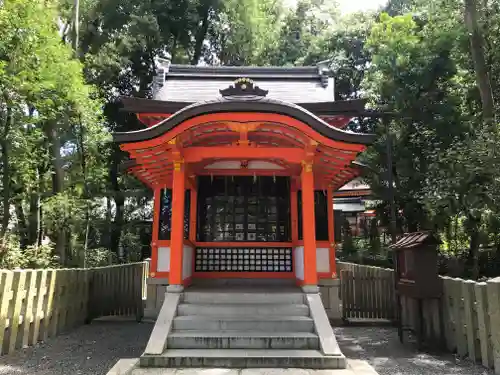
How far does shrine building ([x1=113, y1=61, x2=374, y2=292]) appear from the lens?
5664 mm

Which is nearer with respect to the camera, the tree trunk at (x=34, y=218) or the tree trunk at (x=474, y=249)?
the tree trunk at (x=474, y=249)

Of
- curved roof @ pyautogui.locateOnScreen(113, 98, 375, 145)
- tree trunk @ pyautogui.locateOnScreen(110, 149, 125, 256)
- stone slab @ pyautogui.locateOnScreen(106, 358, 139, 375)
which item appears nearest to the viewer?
stone slab @ pyautogui.locateOnScreen(106, 358, 139, 375)

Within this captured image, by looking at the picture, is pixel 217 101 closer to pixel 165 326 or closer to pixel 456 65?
pixel 165 326

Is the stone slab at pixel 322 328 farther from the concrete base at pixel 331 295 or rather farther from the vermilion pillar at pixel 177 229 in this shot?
the vermilion pillar at pixel 177 229

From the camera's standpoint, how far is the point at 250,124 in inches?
228

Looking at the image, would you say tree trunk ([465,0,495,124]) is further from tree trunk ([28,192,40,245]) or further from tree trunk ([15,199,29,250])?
tree trunk ([15,199,29,250])

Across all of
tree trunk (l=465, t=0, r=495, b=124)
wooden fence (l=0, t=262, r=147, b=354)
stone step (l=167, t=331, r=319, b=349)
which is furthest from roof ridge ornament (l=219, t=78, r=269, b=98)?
tree trunk (l=465, t=0, r=495, b=124)

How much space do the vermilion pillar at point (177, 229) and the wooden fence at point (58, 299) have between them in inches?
80.9

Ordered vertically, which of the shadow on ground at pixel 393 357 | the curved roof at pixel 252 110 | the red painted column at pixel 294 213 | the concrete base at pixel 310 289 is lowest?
the shadow on ground at pixel 393 357

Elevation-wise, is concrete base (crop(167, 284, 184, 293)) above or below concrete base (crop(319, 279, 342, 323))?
above

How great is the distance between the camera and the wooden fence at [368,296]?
7.95 m

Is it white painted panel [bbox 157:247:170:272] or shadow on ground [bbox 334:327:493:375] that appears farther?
white painted panel [bbox 157:247:170:272]

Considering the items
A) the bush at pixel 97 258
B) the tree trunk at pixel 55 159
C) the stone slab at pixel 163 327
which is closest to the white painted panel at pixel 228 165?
the stone slab at pixel 163 327

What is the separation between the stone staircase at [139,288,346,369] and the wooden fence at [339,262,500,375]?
176cm
